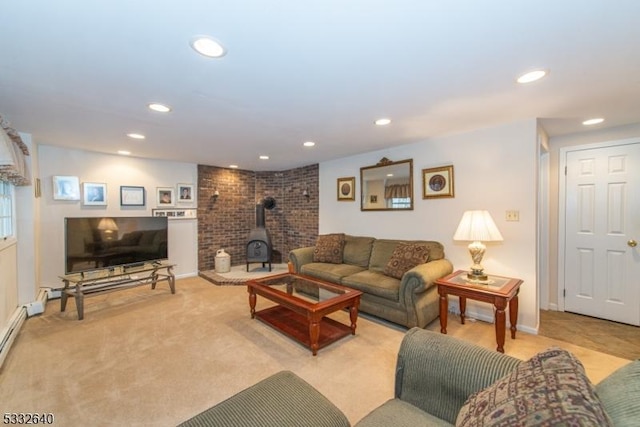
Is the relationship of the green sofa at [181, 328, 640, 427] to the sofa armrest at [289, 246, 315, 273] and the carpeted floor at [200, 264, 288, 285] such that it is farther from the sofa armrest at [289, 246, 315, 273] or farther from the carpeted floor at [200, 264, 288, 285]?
the carpeted floor at [200, 264, 288, 285]

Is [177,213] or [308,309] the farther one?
[177,213]

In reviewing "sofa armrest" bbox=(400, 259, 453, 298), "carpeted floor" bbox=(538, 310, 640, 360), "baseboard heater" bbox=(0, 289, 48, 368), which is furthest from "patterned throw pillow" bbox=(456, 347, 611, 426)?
"baseboard heater" bbox=(0, 289, 48, 368)

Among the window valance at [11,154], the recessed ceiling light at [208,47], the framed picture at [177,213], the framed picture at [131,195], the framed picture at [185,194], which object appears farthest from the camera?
the framed picture at [185,194]

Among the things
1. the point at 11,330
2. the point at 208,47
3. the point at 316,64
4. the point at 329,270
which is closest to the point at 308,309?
the point at 329,270

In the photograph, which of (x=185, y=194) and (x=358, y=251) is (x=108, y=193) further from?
(x=358, y=251)

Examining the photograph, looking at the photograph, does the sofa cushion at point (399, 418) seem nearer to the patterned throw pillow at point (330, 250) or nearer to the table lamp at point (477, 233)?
the table lamp at point (477, 233)

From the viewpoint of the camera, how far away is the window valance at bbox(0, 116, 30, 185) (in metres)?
2.08

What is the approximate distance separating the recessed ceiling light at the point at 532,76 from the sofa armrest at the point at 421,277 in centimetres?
181

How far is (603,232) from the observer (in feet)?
10.1

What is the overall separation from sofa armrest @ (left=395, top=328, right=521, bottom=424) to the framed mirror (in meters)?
2.67

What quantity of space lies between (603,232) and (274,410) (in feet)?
13.1

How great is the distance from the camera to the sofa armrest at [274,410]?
114cm

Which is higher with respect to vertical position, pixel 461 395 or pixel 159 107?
pixel 159 107

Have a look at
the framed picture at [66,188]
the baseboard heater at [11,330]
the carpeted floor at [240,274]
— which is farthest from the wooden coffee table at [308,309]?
the framed picture at [66,188]
